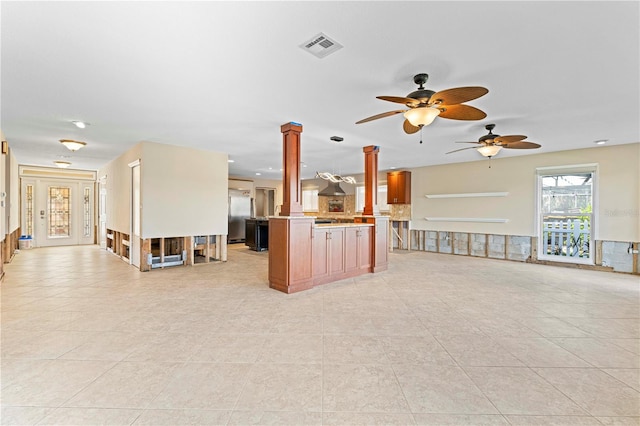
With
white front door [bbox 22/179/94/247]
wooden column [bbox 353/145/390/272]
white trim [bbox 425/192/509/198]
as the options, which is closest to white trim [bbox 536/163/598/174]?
white trim [bbox 425/192/509/198]

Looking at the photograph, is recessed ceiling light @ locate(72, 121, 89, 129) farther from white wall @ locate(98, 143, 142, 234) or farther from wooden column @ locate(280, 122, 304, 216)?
wooden column @ locate(280, 122, 304, 216)

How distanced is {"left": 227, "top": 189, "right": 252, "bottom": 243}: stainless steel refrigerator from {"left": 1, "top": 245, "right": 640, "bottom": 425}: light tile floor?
5512mm

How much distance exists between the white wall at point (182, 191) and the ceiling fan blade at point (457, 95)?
501cm

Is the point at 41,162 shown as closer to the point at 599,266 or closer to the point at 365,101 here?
the point at 365,101

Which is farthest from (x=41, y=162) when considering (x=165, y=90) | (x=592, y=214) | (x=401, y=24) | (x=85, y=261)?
(x=592, y=214)

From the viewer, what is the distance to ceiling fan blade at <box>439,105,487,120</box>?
2.94 metres

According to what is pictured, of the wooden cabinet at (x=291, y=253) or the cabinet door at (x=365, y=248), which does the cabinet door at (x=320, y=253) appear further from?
the cabinet door at (x=365, y=248)

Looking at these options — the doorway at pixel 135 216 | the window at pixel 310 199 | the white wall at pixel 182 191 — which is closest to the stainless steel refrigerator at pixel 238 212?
the window at pixel 310 199

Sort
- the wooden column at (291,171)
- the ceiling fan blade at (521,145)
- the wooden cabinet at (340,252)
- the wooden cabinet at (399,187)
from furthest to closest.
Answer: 1. the wooden cabinet at (399,187)
2. the wooden cabinet at (340,252)
3. the ceiling fan blade at (521,145)
4. the wooden column at (291,171)

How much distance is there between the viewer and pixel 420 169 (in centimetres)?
901

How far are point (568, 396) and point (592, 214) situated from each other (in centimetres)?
592

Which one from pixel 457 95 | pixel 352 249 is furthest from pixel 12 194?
pixel 457 95

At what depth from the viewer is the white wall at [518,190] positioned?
5.72 meters

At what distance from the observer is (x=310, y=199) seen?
12.2m
